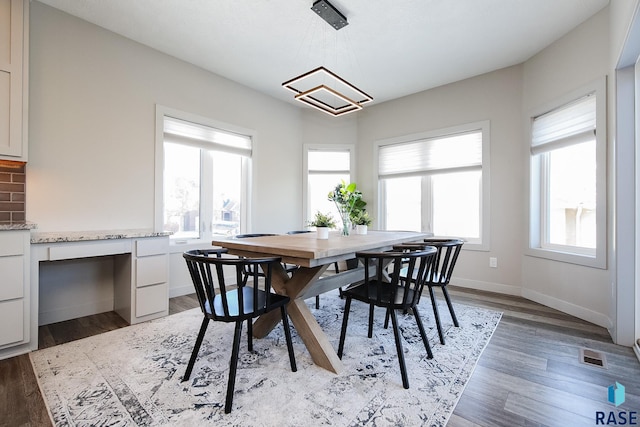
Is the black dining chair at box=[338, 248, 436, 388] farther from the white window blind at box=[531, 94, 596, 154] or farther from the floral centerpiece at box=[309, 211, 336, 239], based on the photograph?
the white window blind at box=[531, 94, 596, 154]

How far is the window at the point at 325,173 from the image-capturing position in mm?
5160

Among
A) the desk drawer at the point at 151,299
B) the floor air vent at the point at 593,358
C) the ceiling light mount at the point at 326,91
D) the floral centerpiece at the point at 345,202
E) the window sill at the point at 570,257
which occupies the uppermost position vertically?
the ceiling light mount at the point at 326,91

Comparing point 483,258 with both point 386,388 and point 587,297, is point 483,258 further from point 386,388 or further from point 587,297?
point 386,388

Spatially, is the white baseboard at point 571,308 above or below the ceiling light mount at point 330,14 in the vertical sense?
below

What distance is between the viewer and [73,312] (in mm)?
2797

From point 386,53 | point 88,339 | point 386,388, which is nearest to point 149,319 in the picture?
point 88,339

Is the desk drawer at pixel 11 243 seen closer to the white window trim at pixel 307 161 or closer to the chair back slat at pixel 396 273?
the chair back slat at pixel 396 273

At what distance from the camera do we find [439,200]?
4.39 metres

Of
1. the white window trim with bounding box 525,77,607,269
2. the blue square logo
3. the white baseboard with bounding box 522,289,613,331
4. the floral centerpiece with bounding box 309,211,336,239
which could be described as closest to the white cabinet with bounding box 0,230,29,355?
the floral centerpiece with bounding box 309,211,336,239

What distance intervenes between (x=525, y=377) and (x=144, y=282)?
10.1ft

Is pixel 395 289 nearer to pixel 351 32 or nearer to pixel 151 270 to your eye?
pixel 151 270

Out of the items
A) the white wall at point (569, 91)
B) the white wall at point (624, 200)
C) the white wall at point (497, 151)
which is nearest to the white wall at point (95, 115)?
the white wall at point (497, 151)

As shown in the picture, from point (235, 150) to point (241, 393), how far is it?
329 centimetres

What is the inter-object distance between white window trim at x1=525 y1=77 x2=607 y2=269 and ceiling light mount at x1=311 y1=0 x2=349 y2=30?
2.41 meters
